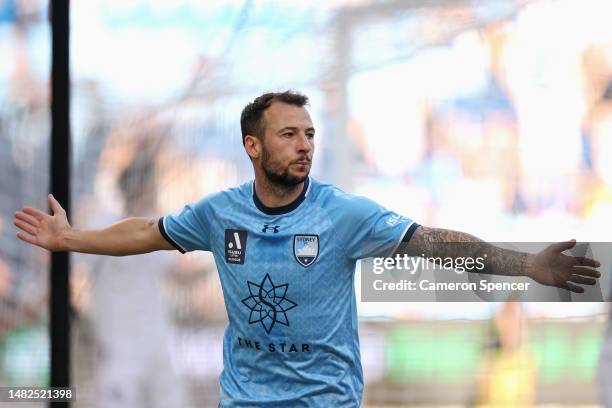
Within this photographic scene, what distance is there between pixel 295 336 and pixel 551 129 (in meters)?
2.42

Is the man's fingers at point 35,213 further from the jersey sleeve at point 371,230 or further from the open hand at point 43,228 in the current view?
the jersey sleeve at point 371,230

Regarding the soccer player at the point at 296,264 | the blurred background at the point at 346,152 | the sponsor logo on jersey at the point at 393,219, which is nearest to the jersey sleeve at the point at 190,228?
the soccer player at the point at 296,264

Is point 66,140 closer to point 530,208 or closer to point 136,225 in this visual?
point 136,225

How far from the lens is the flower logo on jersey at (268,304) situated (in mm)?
3486

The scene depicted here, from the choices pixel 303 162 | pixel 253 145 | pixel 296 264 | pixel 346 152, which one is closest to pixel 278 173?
pixel 303 162

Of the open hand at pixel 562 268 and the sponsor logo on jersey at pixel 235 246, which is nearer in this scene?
the open hand at pixel 562 268

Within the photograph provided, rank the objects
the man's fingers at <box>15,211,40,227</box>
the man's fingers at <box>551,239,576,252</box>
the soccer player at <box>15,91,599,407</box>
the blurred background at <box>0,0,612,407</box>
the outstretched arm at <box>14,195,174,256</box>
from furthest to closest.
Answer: the blurred background at <box>0,0,612,407</box> → the man's fingers at <box>15,211,40,227</box> → the outstretched arm at <box>14,195,174,256</box> → the soccer player at <box>15,91,599,407</box> → the man's fingers at <box>551,239,576,252</box>

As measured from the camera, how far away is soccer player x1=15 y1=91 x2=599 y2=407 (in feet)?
11.3

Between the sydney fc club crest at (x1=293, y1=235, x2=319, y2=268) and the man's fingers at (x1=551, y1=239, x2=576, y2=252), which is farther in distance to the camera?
the sydney fc club crest at (x1=293, y1=235, x2=319, y2=268)

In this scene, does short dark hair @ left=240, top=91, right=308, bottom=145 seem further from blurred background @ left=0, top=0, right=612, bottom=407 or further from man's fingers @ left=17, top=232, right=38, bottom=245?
blurred background @ left=0, top=0, right=612, bottom=407

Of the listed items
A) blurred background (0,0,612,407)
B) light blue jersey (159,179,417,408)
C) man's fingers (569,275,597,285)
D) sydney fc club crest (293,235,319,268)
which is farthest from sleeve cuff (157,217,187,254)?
blurred background (0,0,612,407)

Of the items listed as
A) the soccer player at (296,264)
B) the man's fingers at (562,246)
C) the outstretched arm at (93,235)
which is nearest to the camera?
the man's fingers at (562,246)

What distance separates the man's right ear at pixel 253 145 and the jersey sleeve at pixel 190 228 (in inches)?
9.9

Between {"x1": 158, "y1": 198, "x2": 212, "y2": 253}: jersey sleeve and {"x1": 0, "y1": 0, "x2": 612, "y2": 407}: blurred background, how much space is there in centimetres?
162
